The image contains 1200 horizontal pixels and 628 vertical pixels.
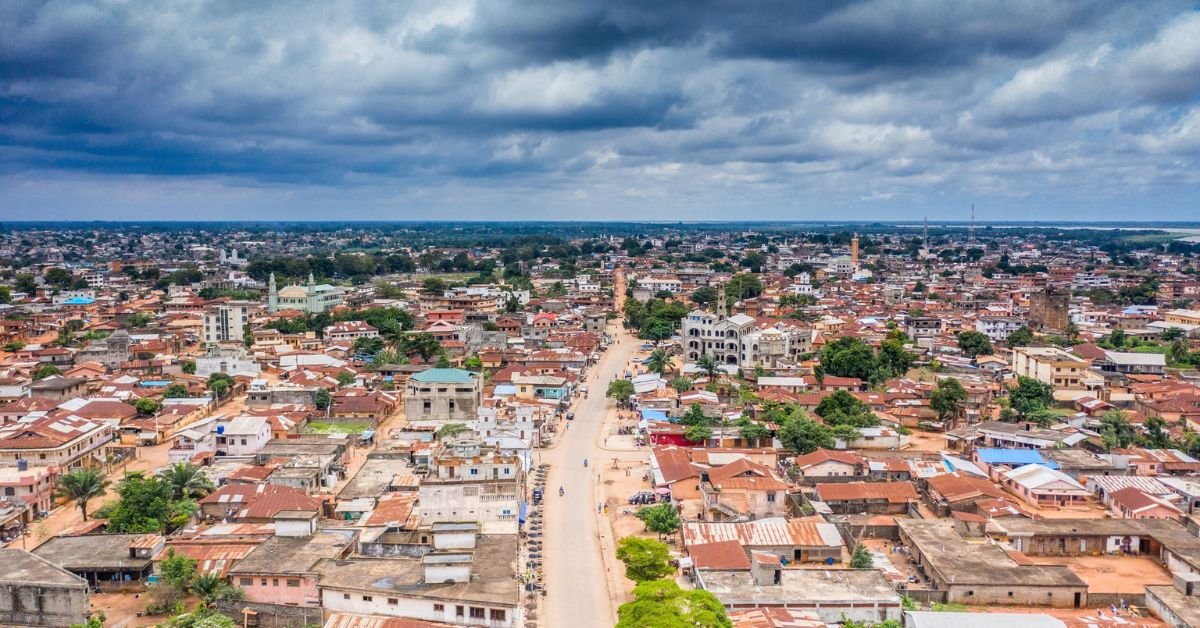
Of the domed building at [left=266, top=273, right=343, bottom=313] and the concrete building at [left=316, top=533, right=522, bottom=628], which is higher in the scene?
the domed building at [left=266, top=273, right=343, bottom=313]

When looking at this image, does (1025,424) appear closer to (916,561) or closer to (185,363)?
(916,561)

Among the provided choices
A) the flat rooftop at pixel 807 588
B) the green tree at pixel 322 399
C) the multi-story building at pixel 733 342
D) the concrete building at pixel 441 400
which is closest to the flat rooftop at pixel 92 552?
the flat rooftop at pixel 807 588

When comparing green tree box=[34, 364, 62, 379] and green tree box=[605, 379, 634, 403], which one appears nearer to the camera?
green tree box=[605, 379, 634, 403]

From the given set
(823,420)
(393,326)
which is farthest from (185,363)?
(823,420)

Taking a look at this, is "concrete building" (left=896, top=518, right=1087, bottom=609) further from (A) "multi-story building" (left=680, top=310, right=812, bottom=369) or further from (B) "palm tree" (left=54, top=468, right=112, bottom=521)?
(A) "multi-story building" (left=680, top=310, right=812, bottom=369)

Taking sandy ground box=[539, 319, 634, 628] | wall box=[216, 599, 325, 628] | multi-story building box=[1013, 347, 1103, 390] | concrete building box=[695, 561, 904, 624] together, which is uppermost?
multi-story building box=[1013, 347, 1103, 390]

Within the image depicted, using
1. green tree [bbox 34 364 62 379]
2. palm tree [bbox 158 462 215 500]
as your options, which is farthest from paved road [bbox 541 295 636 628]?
green tree [bbox 34 364 62 379]

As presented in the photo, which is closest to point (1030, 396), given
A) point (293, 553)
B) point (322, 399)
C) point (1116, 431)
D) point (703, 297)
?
point (1116, 431)
